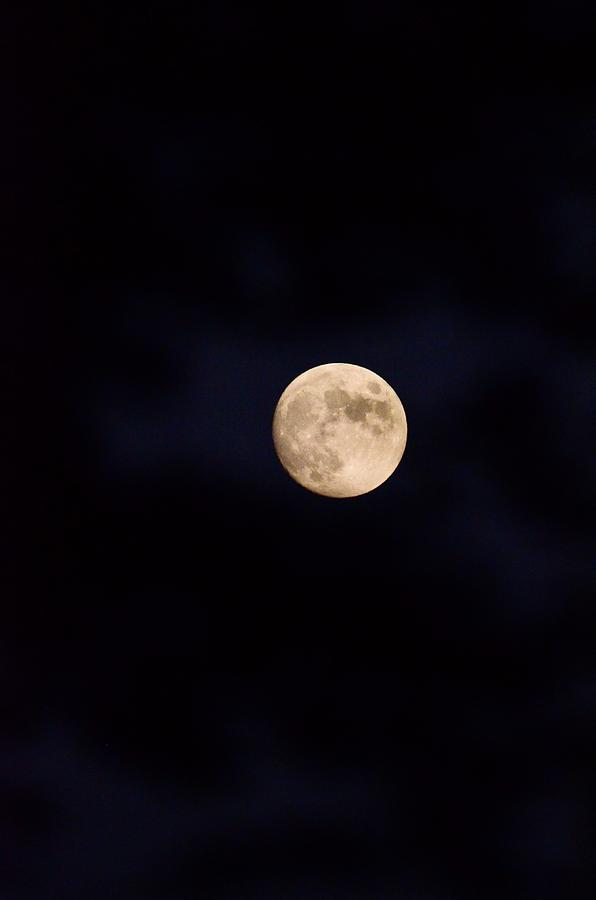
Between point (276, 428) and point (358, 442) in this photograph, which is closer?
point (358, 442)

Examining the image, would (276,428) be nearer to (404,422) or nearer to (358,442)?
(358,442)

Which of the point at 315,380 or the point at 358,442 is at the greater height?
the point at 315,380

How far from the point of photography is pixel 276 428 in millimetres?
10930

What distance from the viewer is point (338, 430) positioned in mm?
10133

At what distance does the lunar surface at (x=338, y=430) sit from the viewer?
10203mm

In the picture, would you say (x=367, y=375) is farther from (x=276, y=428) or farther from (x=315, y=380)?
(x=276, y=428)

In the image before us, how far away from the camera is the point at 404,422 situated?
11109 mm

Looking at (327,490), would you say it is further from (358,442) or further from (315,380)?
(315,380)

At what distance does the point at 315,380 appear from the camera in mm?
10562

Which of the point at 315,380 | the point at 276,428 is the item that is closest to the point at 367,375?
the point at 315,380

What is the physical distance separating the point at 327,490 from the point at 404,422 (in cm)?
186

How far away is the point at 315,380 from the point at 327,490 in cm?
183

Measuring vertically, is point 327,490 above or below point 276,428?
below

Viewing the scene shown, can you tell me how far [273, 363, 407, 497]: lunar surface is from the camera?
10.2 metres
